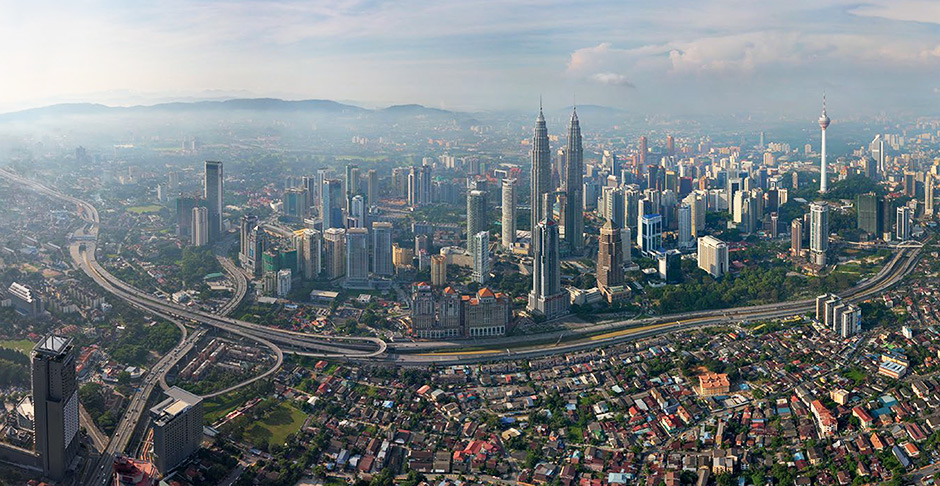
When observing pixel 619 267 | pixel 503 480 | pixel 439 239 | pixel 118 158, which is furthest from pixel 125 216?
pixel 503 480

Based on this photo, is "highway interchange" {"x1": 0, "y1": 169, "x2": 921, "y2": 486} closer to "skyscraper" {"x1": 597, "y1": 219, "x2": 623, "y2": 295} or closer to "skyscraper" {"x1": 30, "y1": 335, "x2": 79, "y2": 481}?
"skyscraper" {"x1": 30, "y1": 335, "x2": 79, "y2": 481}

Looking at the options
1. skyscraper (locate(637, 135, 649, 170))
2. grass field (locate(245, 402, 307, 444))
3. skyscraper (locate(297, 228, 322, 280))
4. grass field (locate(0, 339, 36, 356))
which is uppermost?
skyscraper (locate(637, 135, 649, 170))

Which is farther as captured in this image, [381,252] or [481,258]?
[381,252]

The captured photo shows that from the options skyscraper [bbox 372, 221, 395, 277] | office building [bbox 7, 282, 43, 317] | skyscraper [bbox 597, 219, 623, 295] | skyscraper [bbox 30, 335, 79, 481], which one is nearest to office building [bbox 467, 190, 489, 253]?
skyscraper [bbox 372, 221, 395, 277]

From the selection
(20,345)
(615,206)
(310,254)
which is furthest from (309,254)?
(615,206)

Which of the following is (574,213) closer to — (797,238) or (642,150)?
(797,238)

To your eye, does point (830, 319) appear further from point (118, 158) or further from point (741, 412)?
point (118, 158)
